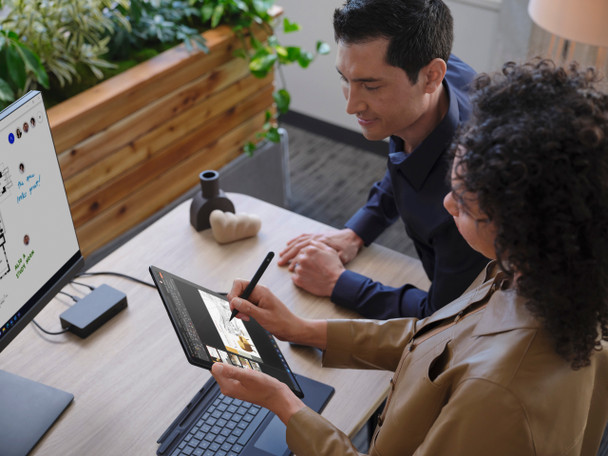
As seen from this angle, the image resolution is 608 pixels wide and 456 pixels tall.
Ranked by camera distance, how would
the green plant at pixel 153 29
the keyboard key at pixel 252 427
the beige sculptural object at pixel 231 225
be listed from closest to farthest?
1. the keyboard key at pixel 252 427
2. the beige sculptural object at pixel 231 225
3. the green plant at pixel 153 29

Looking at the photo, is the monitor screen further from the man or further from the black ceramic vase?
the man

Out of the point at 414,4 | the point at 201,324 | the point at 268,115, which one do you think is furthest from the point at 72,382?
the point at 268,115

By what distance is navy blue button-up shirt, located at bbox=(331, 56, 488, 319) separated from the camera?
4.67ft

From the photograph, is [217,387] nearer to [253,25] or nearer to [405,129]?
[405,129]

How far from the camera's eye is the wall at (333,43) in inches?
115

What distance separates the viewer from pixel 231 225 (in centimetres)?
161

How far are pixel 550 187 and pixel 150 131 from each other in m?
1.84

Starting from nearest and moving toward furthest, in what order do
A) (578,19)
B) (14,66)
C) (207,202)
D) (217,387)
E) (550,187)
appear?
(550,187) < (217,387) < (207,202) < (14,66) < (578,19)

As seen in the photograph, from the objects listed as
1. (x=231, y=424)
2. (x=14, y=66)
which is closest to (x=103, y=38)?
(x=14, y=66)

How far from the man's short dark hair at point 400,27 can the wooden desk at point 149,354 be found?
47 centimetres

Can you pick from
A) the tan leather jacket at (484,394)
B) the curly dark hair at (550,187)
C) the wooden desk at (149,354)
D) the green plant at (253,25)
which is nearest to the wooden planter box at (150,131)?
the green plant at (253,25)

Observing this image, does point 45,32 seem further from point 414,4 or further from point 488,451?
point 488,451

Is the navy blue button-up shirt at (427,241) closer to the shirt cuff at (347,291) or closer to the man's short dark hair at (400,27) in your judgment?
the shirt cuff at (347,291)

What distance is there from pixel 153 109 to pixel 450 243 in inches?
52.6
